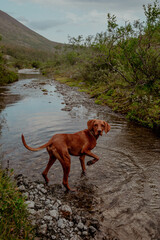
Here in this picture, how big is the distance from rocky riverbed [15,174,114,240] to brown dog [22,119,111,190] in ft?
2.02

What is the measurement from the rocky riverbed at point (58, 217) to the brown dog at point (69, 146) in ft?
2.02

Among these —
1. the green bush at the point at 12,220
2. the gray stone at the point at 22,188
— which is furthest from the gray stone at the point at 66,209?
the gray stone at the point at 22,188

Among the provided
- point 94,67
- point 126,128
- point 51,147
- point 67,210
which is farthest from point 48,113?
point 94,67

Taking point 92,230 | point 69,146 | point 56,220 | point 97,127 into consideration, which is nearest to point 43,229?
point 56,220

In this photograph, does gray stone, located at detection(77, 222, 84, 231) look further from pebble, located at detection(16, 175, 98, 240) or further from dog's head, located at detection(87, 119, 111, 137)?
dog's head, located at detection(87, 119, 111, 137)

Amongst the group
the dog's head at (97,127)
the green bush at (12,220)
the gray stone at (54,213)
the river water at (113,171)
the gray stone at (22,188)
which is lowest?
the river water at (113,171)

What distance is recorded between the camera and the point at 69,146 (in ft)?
17.9

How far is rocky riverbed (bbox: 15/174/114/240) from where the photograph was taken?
12.3ft

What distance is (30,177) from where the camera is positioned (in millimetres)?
6082

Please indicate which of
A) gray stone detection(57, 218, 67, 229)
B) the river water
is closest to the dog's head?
the river water

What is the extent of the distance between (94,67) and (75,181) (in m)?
27.4

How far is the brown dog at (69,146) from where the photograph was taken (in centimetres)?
509

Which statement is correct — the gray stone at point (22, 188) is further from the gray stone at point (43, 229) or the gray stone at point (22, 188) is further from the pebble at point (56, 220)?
the gray stone at point (43, 229)

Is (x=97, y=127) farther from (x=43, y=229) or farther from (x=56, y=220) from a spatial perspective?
(x=43, y=229)
